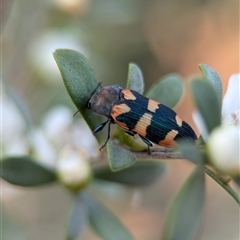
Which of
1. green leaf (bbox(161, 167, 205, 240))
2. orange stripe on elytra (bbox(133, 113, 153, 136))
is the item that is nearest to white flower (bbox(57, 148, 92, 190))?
orange stripe on elytra (bbox(133, 113, 153, 136))

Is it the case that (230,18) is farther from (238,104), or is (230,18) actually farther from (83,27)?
(238,104)

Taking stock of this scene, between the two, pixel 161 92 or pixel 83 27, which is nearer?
pixel 161 92

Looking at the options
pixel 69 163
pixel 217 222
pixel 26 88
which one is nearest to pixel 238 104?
pixel 69 163

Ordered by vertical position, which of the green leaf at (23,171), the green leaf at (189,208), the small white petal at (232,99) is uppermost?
the small white petal at (232,99)

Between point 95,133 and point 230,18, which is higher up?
point 230,18

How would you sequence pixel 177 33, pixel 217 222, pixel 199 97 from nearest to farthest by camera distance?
pixel 199 97
pixel 217 222
pixel 177 33

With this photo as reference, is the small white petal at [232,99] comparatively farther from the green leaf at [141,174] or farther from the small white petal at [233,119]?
the green leaf at [141,174]

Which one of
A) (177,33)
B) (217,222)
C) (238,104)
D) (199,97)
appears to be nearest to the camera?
(199,97)

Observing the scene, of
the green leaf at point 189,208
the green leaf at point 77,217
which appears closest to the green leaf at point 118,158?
the green leaf at point 189,208
